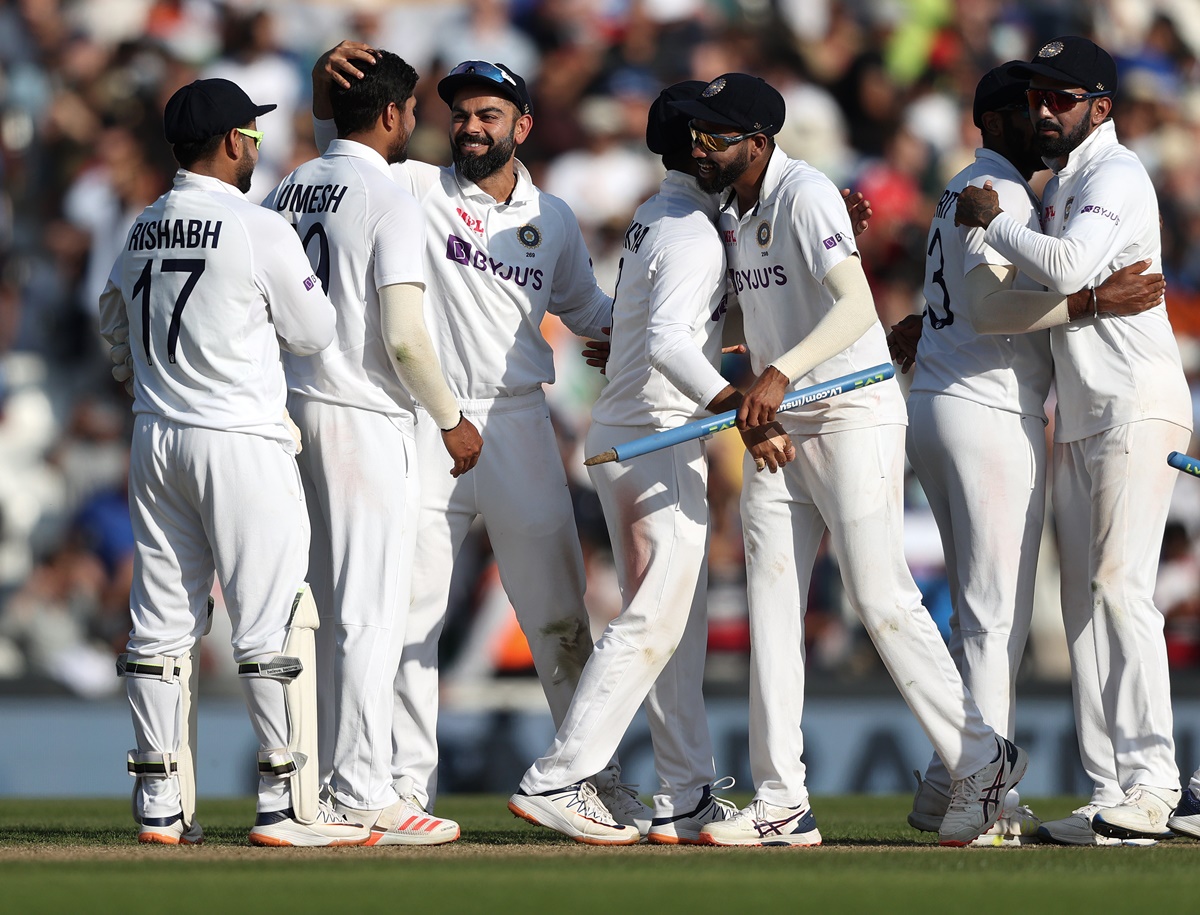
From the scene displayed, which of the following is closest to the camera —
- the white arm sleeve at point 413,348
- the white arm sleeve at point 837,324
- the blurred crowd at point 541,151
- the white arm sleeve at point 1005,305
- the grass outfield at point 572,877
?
the grass outfield at point 572,877

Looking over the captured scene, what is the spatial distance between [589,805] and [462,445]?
52.7 inches

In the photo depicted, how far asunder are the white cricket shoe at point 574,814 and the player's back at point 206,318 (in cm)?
154

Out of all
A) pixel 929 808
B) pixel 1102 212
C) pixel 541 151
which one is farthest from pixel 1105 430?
pixel 541 151

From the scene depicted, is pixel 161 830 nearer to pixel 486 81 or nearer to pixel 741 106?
pixel 486 81

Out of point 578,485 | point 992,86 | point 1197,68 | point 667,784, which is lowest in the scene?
point 667,784

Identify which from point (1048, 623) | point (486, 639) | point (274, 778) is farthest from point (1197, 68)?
point (274, 778)

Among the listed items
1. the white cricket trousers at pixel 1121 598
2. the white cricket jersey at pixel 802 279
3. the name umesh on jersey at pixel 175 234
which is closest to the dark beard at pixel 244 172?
the name umesh on jersey at pixel 175 234

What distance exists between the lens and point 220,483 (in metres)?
5.55

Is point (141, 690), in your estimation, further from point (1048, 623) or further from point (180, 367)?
point (1048, 623)

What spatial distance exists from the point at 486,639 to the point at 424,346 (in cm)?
517

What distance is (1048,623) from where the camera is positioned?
36.0 feet

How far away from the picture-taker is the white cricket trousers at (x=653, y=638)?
597 centimetres

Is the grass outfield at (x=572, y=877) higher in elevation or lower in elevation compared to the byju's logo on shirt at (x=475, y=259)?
lower

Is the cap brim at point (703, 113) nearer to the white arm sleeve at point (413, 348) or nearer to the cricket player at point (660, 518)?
the cricket player at point (660, 518)
